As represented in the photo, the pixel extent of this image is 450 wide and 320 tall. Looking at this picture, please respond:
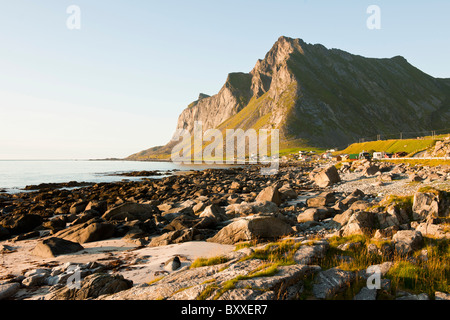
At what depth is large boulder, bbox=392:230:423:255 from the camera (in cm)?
971

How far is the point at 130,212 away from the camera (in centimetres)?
2483

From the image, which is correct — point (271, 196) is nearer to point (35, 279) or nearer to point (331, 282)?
point (331, 282)

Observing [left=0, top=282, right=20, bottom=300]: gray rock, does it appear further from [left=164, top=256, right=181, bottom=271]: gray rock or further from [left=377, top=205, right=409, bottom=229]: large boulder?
[left=377, top=205, right=409, bottom=229]: large boulder

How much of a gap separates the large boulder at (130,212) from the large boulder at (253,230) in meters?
10.4

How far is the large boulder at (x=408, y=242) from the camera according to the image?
9.71 m

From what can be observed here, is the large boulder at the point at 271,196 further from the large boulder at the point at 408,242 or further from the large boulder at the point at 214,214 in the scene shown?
the large boulder at the point at 408,242

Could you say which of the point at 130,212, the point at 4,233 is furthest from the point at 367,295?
the point at 4,233

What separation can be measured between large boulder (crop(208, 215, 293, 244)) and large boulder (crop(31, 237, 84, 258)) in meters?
8.99

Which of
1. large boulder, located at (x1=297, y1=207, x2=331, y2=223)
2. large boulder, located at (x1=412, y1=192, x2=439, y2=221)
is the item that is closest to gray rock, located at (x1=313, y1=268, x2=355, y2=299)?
large boulder, located at (x1=412, y1=192, x2=439, y2=221)

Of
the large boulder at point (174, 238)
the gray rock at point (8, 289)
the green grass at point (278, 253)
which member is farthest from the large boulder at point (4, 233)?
the green grass at point (278, 253)

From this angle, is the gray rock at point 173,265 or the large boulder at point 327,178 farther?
the large boulder at point 327,178
